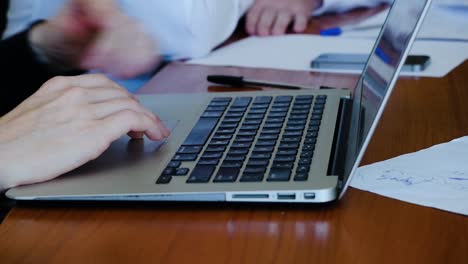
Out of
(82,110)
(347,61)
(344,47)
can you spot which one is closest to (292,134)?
(82,110)

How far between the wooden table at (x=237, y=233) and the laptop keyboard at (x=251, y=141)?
31mm

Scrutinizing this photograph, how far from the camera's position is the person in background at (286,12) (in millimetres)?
1402

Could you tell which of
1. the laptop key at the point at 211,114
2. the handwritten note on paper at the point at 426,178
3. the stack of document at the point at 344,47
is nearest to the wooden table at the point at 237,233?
the handwritten note on paper at the point at 426,178

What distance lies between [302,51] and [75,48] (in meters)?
0.38

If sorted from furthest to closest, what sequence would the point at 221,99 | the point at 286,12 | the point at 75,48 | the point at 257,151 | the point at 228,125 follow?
the point at 286,12 → the point at 75,48 → the point at 221,99 → the point at 228,125 → the point at 257,151

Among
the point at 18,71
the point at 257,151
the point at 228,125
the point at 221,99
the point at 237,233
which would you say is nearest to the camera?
the point at 237,233

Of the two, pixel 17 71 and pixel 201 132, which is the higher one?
pixel 201 132

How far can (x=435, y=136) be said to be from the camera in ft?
2.75

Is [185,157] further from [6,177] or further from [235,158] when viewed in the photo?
[6,177]

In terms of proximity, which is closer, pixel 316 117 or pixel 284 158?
pixel 284 158

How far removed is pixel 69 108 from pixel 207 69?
1.41ft

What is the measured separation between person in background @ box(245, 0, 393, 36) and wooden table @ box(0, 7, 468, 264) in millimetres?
742

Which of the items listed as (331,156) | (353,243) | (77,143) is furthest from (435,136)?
(77,143)

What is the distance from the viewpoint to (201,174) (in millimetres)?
695
